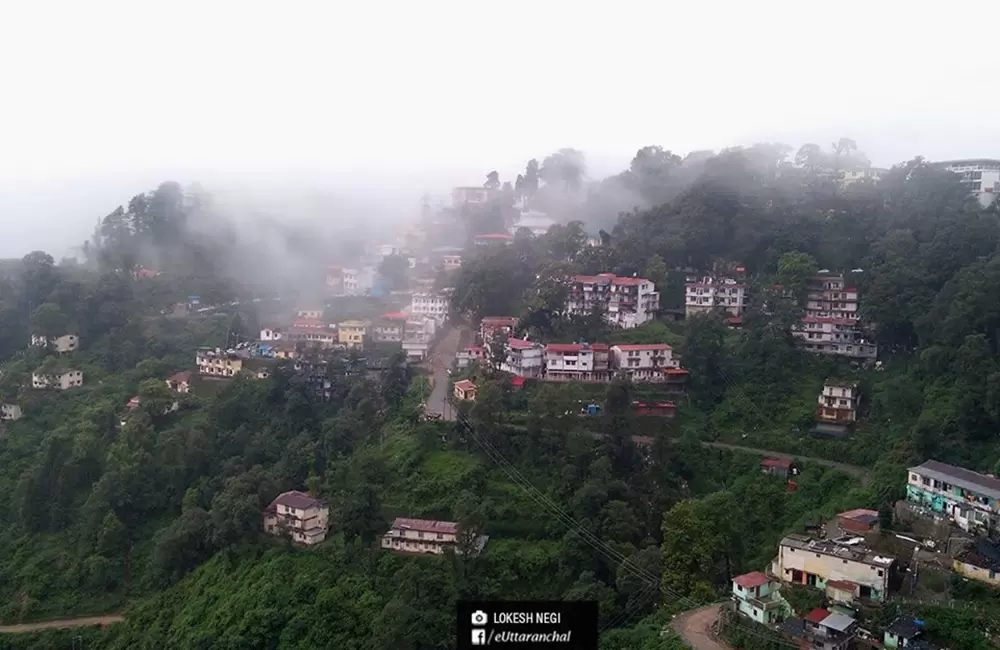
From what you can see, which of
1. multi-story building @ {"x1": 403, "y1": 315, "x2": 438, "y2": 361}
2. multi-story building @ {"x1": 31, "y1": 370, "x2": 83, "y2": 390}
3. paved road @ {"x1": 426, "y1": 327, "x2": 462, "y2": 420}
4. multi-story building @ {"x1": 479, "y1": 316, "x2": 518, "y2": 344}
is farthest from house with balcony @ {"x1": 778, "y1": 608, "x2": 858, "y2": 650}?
multi-story building @ {"x1": 31, "y1": 370, "x2": 83, "y2": 390}

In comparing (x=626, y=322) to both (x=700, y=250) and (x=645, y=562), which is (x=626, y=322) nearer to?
(x=700, y=250)

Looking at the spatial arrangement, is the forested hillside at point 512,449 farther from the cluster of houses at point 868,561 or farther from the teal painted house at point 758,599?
the teal painted house at point 758,599

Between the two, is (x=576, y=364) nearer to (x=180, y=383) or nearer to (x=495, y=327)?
(x=495, y=327)

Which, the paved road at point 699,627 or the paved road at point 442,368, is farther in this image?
the paved road at point 442,368

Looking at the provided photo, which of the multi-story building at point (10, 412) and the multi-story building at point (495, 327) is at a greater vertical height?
the multi-story building at point (495, 327)

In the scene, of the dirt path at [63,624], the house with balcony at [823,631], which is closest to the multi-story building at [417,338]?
the dirt path at [63,624]

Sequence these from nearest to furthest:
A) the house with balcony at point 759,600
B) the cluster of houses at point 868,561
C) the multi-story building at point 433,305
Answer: the cluster of houses at point 868,561
the house with balcony at point 759,600
the multi-story building at point 433,305

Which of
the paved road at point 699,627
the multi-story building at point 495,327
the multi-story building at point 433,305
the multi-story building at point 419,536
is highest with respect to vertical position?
the multi-story building at point 433,305

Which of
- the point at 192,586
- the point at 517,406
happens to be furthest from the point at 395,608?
the point at 517,406
